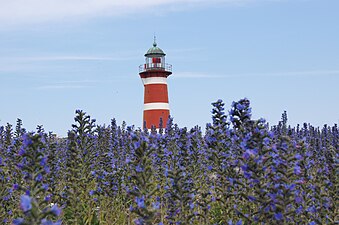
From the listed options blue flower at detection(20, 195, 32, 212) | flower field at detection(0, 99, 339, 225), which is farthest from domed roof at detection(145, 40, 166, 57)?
blue flower at detection(20, 195, 32, 212)

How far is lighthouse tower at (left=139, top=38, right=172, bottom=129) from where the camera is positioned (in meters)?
36.9

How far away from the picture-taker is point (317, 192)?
6078mm

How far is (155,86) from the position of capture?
3819 cm

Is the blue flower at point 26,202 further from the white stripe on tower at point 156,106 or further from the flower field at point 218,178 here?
the white stripe on tower at point 156,106

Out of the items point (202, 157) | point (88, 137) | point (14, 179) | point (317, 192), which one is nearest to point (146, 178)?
point (317, 192)

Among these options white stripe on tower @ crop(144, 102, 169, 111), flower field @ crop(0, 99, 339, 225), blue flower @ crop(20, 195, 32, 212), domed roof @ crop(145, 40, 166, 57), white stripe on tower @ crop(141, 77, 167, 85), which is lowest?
blue flower @ crop(20, 195, 32, 212)

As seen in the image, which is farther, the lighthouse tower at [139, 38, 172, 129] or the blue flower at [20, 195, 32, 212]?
the lighthouse tower at [139, 38, 172, 129]

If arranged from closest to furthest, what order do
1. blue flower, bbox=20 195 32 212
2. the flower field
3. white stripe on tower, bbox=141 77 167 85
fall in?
blue flower, bbox=20 195 32 212, the flower field, white stripe on tower, bbox=141 77 167 85

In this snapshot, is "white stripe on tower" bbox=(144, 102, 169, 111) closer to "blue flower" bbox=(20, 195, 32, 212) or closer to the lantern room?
the lantern room

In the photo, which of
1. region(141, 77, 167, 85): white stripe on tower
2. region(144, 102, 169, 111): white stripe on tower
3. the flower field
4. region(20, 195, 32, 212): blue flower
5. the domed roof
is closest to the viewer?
region(20, 195, 32, 212): blue flower

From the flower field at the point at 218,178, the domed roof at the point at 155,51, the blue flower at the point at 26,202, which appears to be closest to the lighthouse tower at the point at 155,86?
the domed roof at the point at 155,51

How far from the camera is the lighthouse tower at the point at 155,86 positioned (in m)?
36.9

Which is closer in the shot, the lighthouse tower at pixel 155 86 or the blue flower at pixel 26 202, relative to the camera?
the blue flower at pixel 26 202

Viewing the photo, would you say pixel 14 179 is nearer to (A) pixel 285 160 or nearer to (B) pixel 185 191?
(B) pixel 185 191
